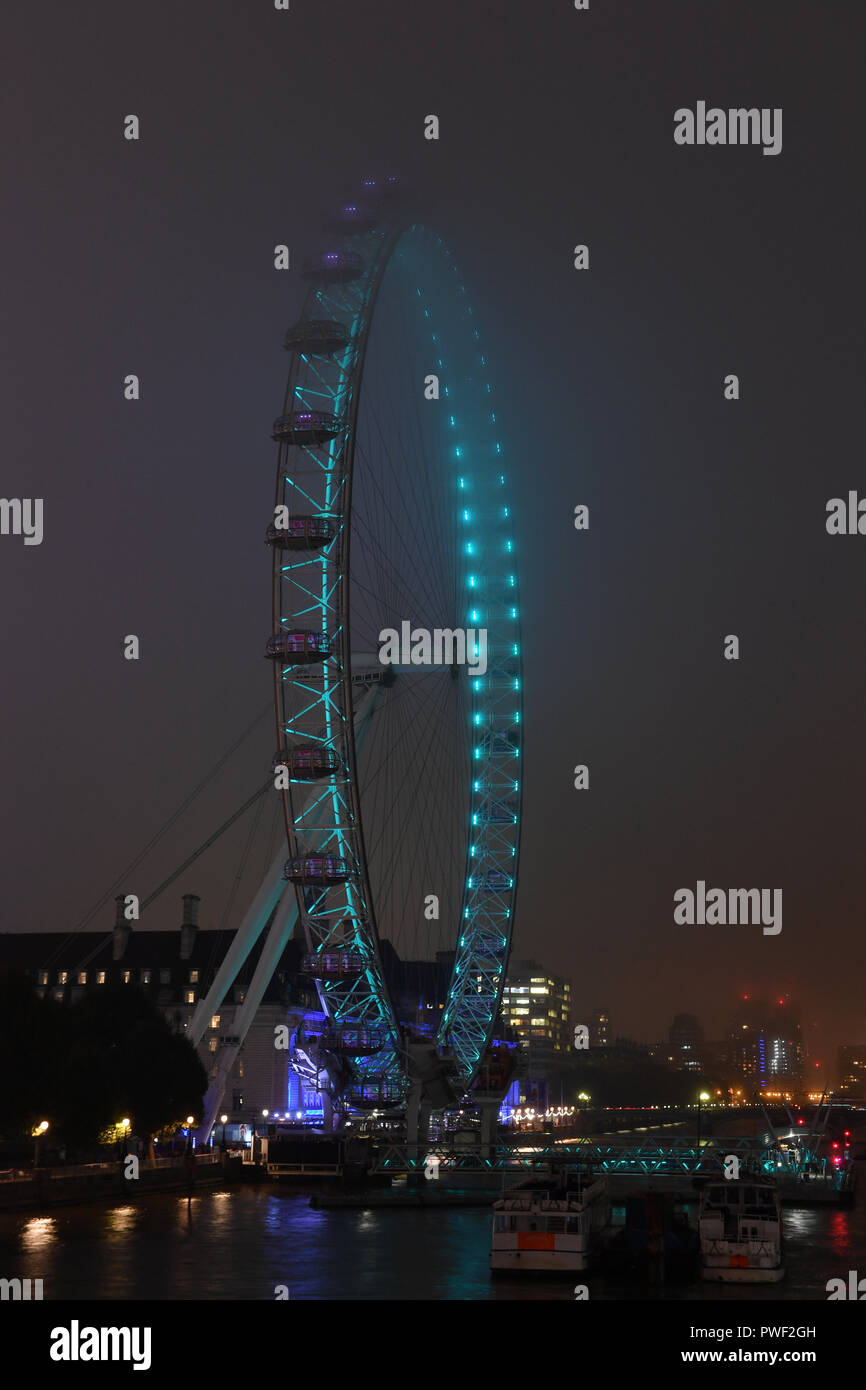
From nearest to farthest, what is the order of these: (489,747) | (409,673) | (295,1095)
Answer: (409,673) → (489,747) → (295,1095)

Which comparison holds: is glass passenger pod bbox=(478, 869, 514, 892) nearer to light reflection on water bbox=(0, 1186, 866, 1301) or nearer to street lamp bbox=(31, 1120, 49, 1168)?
light reflection on water bbox=(0, 1186, 866, 1301)

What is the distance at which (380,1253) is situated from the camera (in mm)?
47281

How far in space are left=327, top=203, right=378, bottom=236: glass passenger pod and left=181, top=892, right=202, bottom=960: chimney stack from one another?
231ft

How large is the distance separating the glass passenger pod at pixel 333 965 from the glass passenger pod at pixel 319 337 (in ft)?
84.2

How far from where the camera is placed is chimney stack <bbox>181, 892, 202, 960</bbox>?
417ft

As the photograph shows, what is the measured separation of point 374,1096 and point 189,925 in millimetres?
50585

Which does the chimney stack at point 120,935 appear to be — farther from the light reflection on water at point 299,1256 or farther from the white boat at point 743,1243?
the white boat at point 743,1243

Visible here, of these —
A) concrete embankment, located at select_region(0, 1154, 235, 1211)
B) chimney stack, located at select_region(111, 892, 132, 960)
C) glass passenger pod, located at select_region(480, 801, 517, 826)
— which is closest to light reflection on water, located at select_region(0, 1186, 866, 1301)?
concrete embankment, located at select_region(0, 1154, 235, 1211)

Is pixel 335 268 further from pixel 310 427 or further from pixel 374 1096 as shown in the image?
pixel 374 1096

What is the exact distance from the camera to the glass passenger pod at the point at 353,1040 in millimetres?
74938
